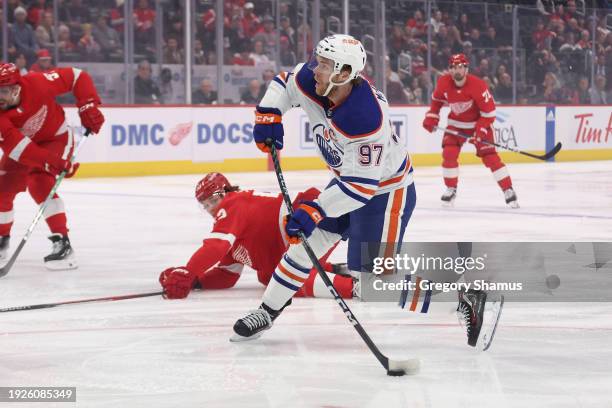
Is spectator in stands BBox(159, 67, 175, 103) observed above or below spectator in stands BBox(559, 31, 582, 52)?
below

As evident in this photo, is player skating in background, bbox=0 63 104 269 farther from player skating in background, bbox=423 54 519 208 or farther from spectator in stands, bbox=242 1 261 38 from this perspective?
spectator in stands, bbox=242 1 261 38

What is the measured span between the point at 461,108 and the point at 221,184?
211 inches

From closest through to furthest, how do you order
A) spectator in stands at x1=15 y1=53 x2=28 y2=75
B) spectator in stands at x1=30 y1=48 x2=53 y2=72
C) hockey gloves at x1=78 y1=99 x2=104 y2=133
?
hockey gloves at x1=78 y1=99 x2=104 y2=133 → spectator in stands at x1=15 y1=53 x2=28 y2=75 → spectator in stands at x1=30 y1=48 x2=53 y2=72

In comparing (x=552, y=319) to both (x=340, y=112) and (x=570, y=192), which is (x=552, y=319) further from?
(x=570, y=192)

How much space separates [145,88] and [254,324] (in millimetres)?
9122

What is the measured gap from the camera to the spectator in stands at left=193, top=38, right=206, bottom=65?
12.9 metres

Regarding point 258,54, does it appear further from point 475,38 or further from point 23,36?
point 475,38

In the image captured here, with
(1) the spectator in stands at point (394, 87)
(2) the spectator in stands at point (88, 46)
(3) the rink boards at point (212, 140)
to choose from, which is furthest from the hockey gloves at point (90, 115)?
(1) the spectator in stands at point (394, 87)

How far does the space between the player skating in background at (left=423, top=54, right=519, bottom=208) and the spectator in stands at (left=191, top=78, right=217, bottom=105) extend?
13.2 feet

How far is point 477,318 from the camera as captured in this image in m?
3.58

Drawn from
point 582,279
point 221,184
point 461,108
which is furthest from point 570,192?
point 221,184

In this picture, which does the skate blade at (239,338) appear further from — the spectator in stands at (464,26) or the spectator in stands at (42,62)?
the spectator in stands at (464,26)

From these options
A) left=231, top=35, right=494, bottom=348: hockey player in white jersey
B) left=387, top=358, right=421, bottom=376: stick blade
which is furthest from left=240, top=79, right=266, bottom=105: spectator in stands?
left=387, top=358, right=421, bottom=376: stick blade

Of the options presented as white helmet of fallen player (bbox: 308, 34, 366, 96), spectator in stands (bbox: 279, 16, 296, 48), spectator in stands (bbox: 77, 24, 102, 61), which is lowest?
white helmet of fallen player (bbox: 308, 34, 366, 96)
